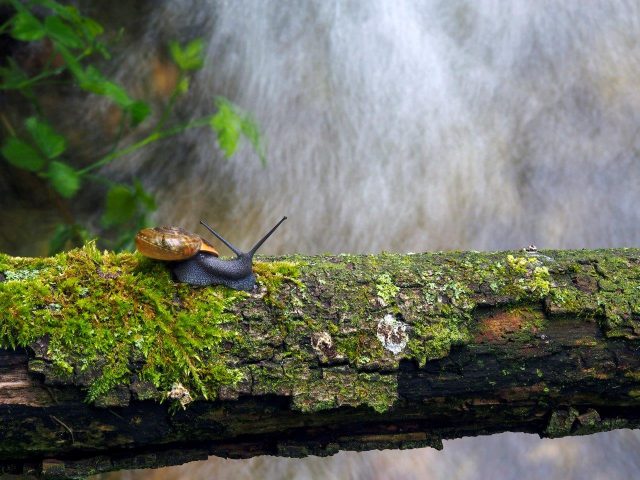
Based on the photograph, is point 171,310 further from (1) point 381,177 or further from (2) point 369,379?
(1) point 381,177

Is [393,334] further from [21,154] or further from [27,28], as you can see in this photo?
[27,28]

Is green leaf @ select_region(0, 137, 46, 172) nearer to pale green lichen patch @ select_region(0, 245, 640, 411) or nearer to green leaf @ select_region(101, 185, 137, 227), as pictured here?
green leaf @ select_region(101, 185, 137, 227)

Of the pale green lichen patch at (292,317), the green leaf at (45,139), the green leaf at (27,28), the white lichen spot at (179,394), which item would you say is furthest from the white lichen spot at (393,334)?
the green leaf at (27,28)

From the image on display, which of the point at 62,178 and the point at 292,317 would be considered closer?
the point at 292,317

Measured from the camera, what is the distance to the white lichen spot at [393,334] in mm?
1777

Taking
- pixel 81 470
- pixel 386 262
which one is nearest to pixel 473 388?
pixel 386 262

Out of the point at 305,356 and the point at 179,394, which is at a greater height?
the point at 305,356

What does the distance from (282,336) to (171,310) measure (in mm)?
321

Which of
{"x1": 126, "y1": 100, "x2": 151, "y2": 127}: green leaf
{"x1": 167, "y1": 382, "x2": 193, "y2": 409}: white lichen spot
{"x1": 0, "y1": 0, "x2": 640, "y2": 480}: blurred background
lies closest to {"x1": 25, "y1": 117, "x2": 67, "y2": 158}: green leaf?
{"x1": 126, "y1": 100, "x2": 151, "y2": 127}: green leaf

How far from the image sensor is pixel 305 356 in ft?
5.73

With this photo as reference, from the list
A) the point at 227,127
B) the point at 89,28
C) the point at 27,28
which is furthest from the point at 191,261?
the point at 89,28

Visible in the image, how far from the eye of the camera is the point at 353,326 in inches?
70.6

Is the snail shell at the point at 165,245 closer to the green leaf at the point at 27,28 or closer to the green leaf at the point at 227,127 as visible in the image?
the green leaf at the point at 227,127

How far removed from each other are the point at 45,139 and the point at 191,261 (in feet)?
5.94
